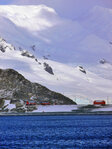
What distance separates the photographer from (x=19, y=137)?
107312 millimetres

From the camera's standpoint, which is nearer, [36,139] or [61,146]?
[61,146]

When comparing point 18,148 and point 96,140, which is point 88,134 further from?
point 18,148

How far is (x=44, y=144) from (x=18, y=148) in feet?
22.2

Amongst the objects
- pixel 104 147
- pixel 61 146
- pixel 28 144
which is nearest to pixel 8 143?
pixel 28 144

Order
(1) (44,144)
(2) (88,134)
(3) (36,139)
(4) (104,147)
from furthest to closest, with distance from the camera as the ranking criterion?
(2) (88,134) < (3) (36,139) < (1) (44,144) < (4) (104,147)

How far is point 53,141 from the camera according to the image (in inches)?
3883

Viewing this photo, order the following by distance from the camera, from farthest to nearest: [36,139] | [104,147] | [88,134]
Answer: [88,134] → [36,139] → [104,147]

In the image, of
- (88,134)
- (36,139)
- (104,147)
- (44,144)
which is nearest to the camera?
(104,147)

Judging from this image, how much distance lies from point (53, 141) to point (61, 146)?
322 inches

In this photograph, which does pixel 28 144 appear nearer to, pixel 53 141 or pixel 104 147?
pixel 53 141

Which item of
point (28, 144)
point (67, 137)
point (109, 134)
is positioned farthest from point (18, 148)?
point (109, 134)

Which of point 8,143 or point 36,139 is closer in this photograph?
point 8,143

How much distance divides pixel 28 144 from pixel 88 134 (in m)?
19.7

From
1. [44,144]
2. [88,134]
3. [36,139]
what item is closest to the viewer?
[44,144]
